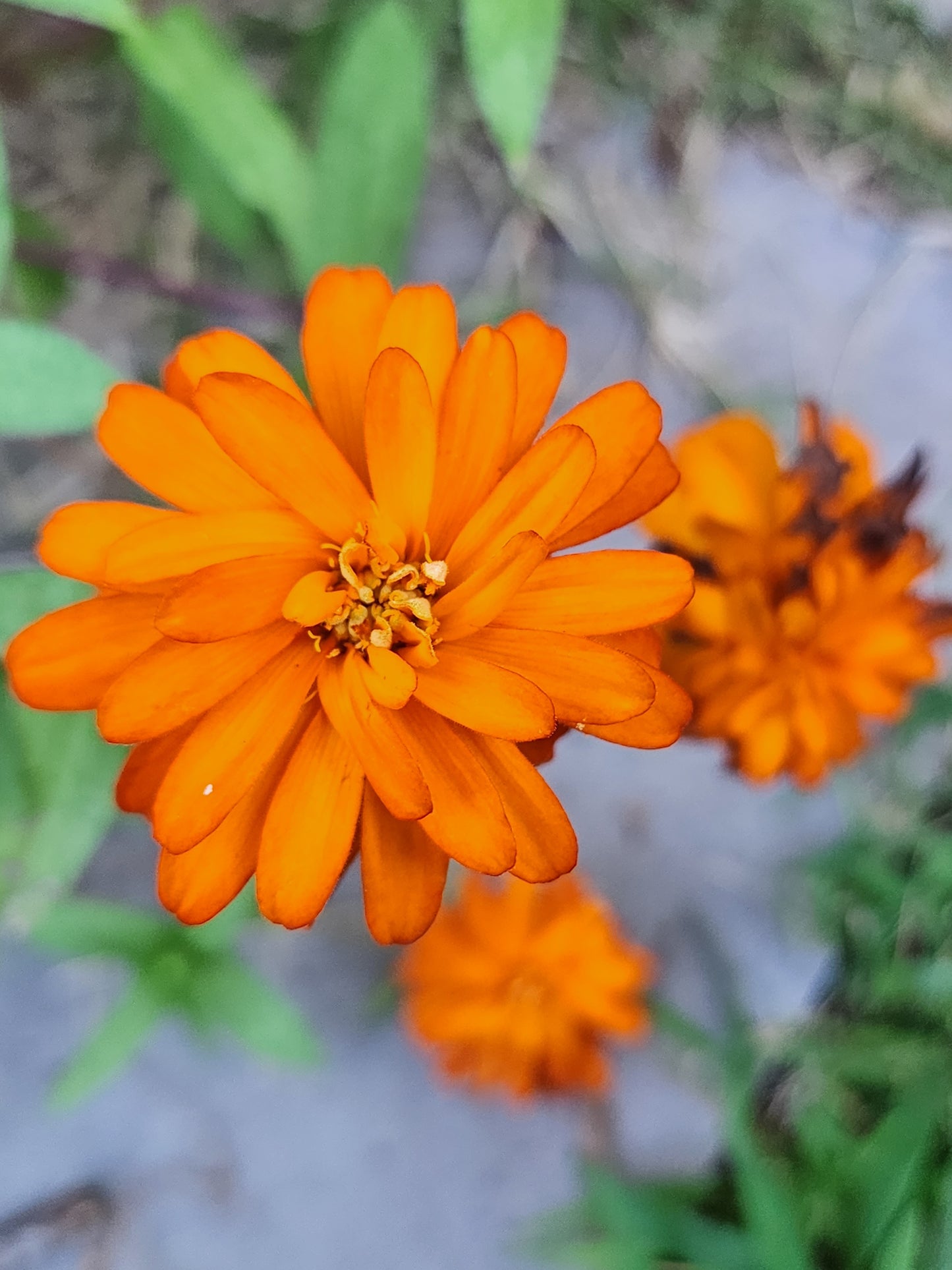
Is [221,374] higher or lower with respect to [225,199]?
lower

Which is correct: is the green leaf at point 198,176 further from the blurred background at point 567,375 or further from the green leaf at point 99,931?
the green leaf at point 99,931

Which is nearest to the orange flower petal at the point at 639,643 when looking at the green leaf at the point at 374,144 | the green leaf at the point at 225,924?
the green leaf at the point at 225,924

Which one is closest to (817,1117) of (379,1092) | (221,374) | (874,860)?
(874,860)

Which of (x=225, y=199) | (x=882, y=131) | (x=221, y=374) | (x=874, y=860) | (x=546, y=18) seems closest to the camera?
(x=221, y=374)

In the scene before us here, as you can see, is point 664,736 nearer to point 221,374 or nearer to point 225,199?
point 221,374

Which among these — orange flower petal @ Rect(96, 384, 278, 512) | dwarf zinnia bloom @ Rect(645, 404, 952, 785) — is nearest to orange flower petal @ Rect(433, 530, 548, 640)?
orange flower petal @ Rect(96, 384, 278, 512)

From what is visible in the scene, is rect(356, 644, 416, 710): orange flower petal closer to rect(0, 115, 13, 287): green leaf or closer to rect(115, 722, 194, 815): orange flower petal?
rect(115, 722, 194, 815): orange flower petal

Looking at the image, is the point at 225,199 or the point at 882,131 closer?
the point at 225,199

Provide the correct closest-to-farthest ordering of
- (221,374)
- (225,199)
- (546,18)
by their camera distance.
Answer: (221,374) < (546,18) < (225,199)

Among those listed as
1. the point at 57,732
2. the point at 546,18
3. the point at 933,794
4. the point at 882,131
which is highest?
the point at 882,131
